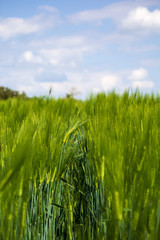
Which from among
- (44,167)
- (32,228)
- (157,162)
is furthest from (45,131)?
(157,162)

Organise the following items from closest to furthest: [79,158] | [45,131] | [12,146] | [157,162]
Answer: [157,162] → [12,146] → [45,131] → [79,158]

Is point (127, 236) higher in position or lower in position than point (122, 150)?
lower

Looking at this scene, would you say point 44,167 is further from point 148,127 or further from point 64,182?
point 148,127

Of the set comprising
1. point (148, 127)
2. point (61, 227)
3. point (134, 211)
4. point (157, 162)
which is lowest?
point (61, 227)

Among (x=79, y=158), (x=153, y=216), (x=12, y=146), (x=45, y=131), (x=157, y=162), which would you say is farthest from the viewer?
(x=79, y=158)

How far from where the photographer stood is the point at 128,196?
617 mm

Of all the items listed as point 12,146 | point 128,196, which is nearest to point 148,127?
point 128,196

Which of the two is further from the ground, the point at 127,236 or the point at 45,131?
the point at 45,131

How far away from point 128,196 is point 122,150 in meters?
0.13

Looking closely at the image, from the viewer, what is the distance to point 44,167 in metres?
0.87

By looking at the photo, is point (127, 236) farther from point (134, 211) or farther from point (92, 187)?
point (92, 187)

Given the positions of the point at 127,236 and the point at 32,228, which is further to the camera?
the point at 32,228

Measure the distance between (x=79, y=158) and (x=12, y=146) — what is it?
1.32 ft

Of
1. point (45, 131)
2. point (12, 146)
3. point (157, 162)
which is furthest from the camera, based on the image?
point (45, 131)
